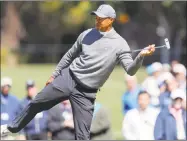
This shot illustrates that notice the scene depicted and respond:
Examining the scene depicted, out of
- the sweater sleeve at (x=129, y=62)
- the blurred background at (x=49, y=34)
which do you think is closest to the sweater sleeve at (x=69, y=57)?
the sweater sleeve at (x=129, y=62)

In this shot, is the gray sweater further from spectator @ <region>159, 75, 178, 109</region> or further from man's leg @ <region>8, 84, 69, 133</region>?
spectator @ <region>159, 75, 178, 109</region>

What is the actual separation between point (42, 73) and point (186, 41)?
8.71 metres

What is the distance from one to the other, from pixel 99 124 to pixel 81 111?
357cm

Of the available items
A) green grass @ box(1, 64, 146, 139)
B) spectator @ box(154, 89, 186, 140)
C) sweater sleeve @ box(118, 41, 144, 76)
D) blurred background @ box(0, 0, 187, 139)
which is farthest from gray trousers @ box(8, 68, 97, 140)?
blurred background @ box(0, 0, 187, 139)

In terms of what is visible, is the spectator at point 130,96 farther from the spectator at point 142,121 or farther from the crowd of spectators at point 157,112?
the spectator at point 142,121

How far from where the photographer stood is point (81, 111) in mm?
Result: 9492

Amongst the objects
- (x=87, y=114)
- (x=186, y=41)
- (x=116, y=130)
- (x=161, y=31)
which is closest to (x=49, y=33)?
(x=161, y=31)

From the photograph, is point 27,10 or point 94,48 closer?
point 94,48

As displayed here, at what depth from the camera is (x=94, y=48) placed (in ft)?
30.4

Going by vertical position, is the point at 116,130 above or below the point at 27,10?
below

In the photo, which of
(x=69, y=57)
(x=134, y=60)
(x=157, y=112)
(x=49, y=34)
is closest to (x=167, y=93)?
(x=157, y=112)

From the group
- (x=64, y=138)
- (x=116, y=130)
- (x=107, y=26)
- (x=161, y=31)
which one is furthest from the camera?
(x=161, y=31)

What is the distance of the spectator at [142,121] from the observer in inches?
502

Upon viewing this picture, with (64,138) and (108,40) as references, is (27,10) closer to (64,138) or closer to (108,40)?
(64,138)
